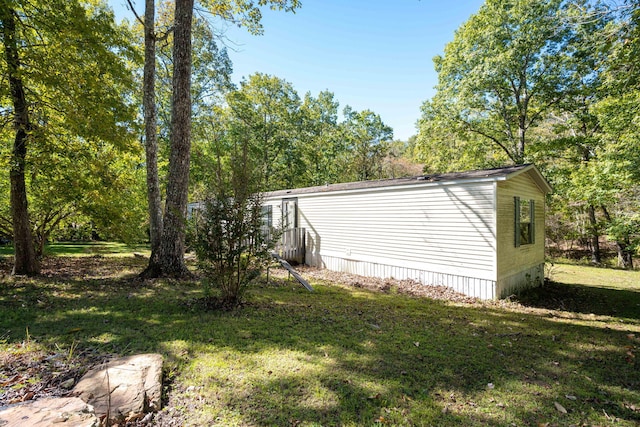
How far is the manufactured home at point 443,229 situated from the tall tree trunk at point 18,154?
541 centimetres

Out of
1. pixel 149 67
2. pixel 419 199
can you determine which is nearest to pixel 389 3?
pixel 419 199

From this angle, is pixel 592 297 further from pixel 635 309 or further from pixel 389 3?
pixel 389 3

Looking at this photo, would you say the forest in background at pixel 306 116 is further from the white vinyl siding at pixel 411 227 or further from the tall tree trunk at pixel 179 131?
the white vinyl siding at pixel 411 227

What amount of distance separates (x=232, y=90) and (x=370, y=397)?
803 inches

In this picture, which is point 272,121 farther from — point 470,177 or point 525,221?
point 525,221

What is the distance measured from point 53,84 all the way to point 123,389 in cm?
648

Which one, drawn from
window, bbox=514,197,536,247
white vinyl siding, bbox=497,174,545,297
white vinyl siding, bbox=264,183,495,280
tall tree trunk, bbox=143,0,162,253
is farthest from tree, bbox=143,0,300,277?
window, bbox=514,197,536,247

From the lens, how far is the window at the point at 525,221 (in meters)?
7.72

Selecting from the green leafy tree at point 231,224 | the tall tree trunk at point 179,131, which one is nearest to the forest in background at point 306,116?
the green leafy tree at point 231,224

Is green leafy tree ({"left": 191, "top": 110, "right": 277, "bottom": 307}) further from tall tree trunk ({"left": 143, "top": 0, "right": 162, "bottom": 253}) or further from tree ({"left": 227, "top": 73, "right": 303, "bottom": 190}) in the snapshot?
tree ({"left": 227, "top": 73, "right": 303, "bottom": 190})

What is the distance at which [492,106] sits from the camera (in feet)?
48.0

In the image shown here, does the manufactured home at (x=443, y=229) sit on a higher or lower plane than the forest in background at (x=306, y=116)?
lower

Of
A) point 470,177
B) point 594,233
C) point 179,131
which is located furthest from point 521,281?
point 594,233

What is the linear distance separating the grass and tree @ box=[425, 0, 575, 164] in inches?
423
